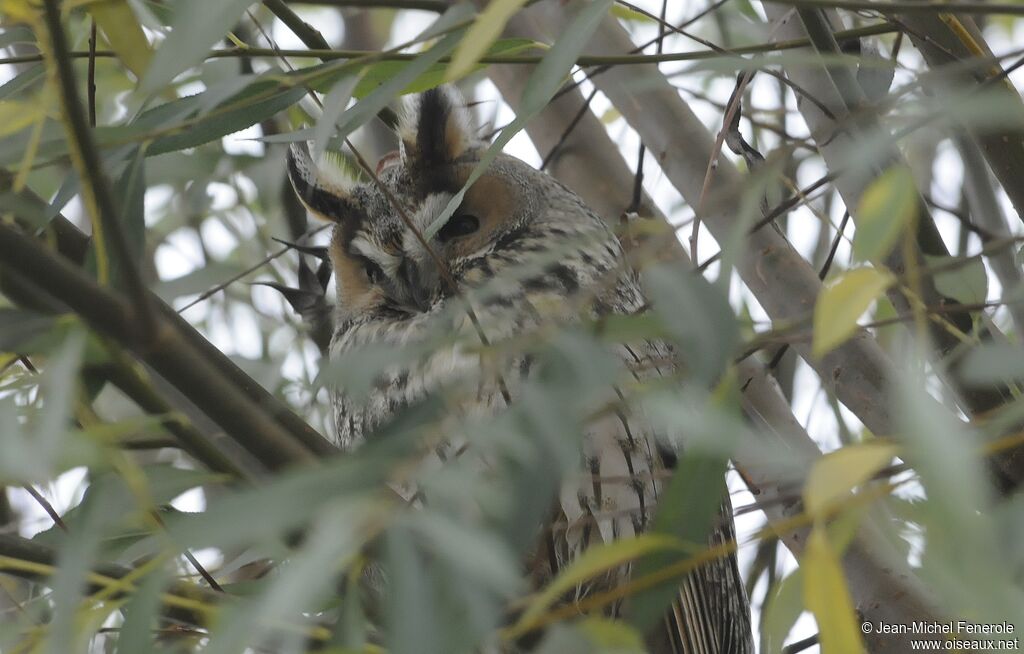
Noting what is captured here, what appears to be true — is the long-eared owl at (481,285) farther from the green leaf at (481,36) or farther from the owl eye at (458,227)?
the green leaf at (481,36)

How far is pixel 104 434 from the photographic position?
83 cm

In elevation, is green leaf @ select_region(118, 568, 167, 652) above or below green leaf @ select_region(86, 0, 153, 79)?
below

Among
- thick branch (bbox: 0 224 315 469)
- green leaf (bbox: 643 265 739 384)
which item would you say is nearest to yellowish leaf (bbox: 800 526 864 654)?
green leaf (bbox: 643 265 739 384)

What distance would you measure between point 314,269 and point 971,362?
67.5 inches

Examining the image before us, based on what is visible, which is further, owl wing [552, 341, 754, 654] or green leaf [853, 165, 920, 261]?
owl wing [552, 341, 754, 654]

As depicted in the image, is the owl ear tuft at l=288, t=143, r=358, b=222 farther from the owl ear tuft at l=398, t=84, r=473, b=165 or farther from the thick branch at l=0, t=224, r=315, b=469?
the thick branch at l=0, t=224, r=315, b=469

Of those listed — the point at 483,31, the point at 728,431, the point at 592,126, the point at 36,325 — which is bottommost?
the point at 728,431

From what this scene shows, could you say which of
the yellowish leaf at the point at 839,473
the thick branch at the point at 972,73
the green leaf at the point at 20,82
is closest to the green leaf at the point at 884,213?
the yellowish leaf at the point at 839,473

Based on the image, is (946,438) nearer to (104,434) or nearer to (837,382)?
(104,434)

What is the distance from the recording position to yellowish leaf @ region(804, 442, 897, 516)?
2.07 ft

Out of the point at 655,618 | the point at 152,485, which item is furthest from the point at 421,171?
the point at 655,618

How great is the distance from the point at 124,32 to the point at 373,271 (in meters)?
0.96

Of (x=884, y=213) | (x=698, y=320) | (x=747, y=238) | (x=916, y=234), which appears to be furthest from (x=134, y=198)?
(x=916, y=234)

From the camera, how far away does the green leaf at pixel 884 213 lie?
28.9 inches
